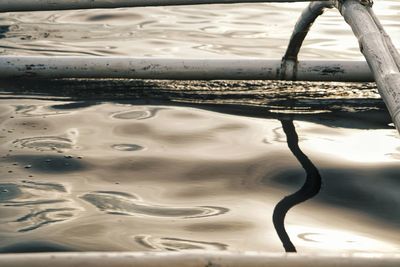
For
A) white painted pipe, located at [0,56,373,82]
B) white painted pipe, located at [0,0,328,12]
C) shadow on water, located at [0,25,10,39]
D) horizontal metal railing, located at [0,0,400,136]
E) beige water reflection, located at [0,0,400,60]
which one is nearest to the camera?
white painted pipe, located at [0,0,328,12]

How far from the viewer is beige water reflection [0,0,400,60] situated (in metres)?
4.73

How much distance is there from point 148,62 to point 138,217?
54.8 inches

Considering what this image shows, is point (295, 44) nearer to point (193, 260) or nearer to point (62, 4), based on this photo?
point (62, 4)

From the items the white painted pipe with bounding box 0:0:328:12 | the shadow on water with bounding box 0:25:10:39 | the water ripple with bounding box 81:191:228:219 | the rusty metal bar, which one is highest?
the white painted pipe with bounding box 0:0:328:12

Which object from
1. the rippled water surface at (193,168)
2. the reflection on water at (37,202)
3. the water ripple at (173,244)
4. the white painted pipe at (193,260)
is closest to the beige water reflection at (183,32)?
the rippled water surface at (193,168)

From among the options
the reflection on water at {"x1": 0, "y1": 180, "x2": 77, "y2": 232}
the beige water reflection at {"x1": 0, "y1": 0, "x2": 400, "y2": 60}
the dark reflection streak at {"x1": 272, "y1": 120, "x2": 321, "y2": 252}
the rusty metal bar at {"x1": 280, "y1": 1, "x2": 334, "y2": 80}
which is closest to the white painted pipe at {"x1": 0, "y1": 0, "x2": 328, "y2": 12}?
the rusty metal bar at {"x1": 280, "y1": 1, "x2": 334, "y2": 80}

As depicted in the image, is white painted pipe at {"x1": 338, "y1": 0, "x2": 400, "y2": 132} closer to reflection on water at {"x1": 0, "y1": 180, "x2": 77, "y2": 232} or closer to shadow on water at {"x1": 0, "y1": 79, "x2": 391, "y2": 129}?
shadow on water at {"x1": 0, "y1": 79, "x2": 391, "y2": 129}

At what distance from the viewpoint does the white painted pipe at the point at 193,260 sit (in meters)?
1.43

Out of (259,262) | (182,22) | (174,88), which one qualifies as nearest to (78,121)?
(174,88)

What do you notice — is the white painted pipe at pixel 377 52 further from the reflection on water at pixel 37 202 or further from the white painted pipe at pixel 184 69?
the reflection on water at pixel 37 202

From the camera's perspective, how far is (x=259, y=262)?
4.72 ft

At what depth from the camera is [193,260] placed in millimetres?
1456

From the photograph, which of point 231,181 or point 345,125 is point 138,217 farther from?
point 345,125

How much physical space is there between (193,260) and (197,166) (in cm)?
129
